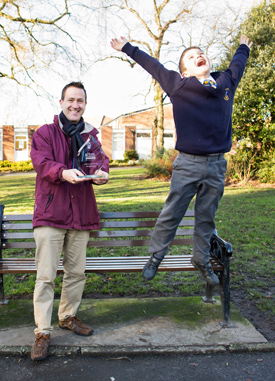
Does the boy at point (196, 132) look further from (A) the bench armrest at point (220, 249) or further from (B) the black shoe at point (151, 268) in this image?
(A) the bench armrest at point (220, 249)

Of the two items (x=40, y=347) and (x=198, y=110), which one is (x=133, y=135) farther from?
(x=40, y=347)

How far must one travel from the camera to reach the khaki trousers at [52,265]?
2975 mm

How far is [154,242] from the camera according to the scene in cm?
318

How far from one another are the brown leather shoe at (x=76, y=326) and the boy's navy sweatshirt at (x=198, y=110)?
180 cm

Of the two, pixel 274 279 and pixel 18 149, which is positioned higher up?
pixel 18 149

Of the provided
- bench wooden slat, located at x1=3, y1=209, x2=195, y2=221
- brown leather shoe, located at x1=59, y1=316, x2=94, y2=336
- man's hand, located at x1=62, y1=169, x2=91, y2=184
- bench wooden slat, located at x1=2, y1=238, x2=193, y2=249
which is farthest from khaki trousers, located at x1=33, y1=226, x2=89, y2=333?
bench wooden slat, located at x1=3, y1=209, x2=195, y2=221

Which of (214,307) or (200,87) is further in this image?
(214,307)

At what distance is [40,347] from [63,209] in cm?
110

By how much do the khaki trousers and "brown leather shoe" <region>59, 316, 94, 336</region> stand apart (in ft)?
0.64

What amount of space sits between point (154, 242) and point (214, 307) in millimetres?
1229

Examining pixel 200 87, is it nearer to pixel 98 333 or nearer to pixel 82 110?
pixel 82 110

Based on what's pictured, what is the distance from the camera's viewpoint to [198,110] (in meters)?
2.90

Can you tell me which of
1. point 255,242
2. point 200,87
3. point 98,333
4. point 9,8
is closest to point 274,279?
point 255,242

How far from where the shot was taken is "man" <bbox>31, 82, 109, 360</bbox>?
9.70ft
